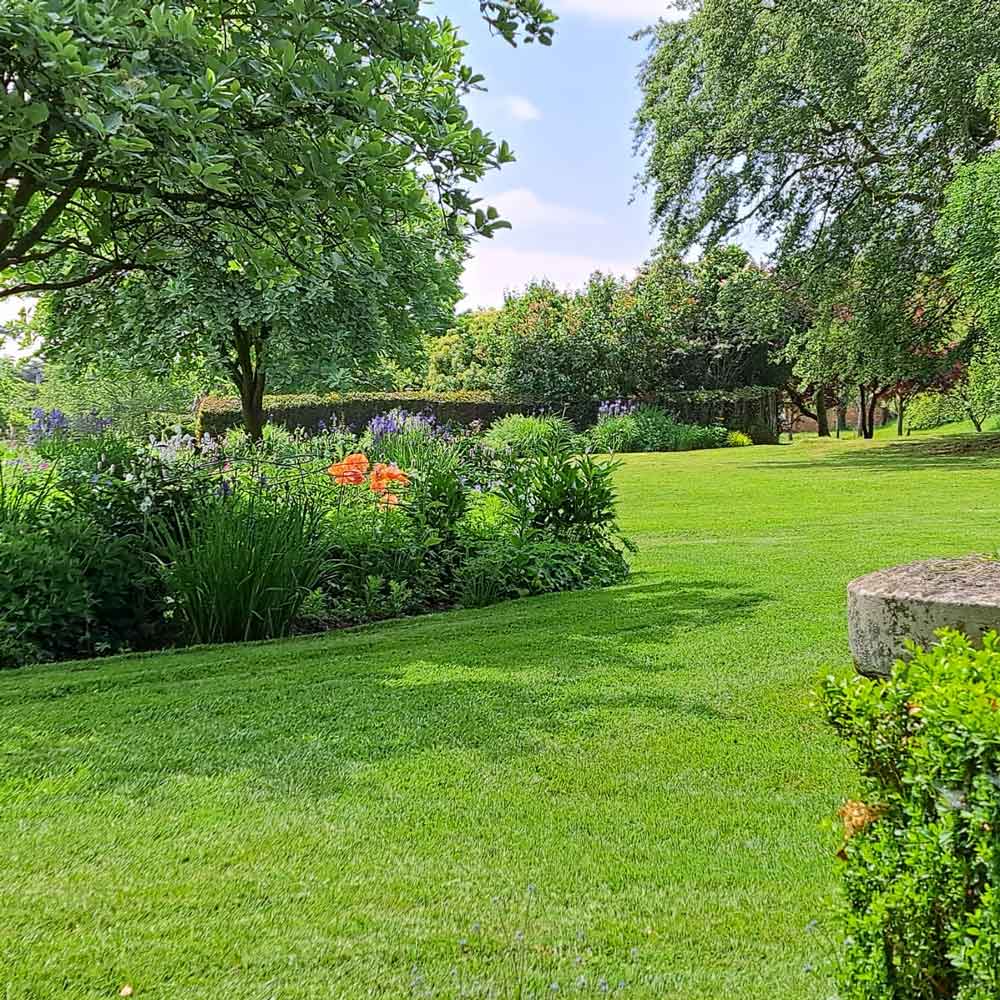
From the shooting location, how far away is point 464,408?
26500mm

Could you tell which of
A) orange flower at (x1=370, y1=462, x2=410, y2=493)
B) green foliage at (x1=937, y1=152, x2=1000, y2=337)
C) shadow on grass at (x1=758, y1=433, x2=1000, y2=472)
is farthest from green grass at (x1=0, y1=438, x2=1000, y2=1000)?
shadow on grass at (x1=758, y1=433, x2=1000, y2=472)

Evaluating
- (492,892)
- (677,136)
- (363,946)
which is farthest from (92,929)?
(677,136)

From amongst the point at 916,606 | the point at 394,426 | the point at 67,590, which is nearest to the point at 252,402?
the point at 394,426

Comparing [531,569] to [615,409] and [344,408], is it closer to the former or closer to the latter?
[344,408]

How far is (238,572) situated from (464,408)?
68.5 ft

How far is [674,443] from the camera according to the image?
86.8 feet

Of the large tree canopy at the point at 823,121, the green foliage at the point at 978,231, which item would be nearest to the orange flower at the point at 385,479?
the green foliage at the point at 978,231

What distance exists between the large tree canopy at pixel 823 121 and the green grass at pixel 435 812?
48.2 feet

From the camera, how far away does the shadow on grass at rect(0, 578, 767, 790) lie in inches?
142

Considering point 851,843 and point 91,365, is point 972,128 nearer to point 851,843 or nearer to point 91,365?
point 91,365

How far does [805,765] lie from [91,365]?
15199 millimetres

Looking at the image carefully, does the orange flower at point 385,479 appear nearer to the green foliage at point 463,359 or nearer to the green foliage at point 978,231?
the green foliage at point 978,231

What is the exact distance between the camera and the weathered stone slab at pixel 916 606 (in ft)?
10.8

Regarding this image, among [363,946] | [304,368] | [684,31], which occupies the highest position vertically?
[684,31]
